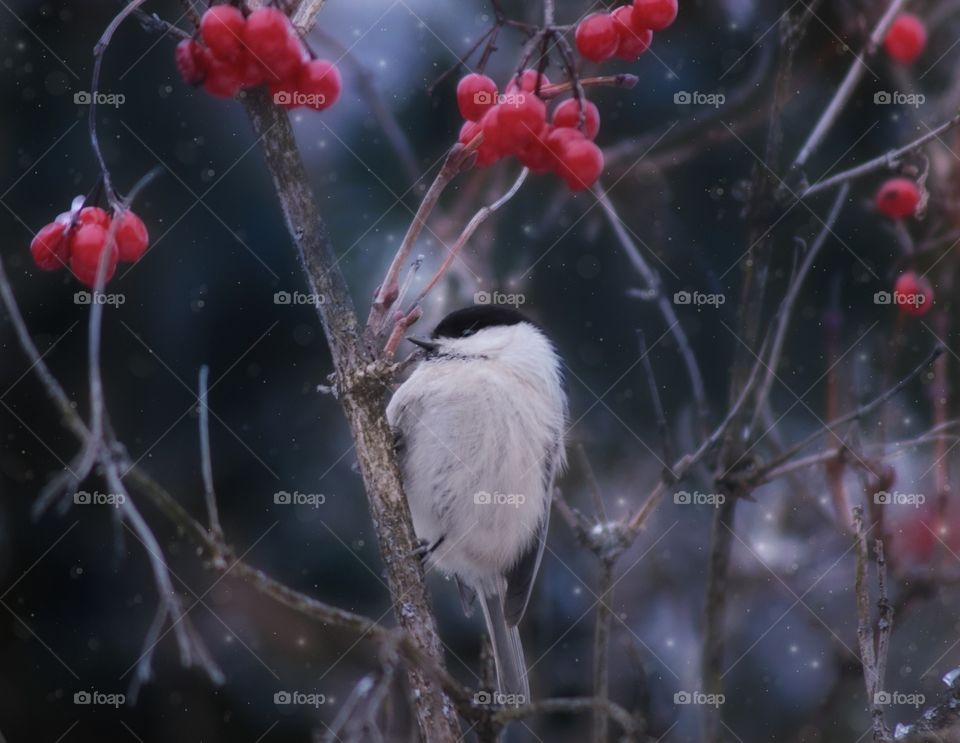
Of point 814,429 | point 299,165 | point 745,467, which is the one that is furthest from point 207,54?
point 814,429

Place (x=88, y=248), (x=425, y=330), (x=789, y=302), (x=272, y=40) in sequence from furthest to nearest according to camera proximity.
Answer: (x=425, y=330), (x=789, y=302), (x=88, y=248), (x=272, y=40)

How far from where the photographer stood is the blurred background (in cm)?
163

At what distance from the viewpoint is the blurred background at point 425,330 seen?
1.63 metres

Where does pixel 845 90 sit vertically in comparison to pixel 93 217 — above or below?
below

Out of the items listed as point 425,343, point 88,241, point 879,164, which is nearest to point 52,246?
point 88,241

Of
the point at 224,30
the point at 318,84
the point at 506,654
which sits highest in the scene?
the point at 224,30

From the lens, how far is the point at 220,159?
1687 mm

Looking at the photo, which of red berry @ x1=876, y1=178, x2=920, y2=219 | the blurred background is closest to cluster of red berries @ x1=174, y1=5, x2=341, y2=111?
the blurred background

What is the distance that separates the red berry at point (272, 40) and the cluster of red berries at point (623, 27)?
44 centimetres

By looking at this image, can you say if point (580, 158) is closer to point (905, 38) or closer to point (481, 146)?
point (481, 146)

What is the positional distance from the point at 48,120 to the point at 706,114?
123 cm

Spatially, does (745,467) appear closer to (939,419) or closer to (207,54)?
(939,419)

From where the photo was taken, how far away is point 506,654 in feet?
5.75

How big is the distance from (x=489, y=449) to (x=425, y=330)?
26 centimetres
